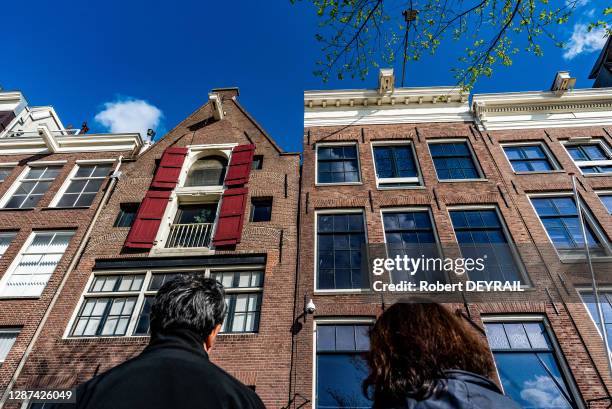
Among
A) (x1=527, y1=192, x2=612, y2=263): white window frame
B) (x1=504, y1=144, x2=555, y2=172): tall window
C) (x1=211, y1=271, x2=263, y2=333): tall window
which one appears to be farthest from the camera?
(x1=504, y1=144, x2=555, y2=172): tall window

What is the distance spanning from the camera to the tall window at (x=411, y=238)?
9742mm

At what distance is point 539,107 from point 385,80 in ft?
22.3

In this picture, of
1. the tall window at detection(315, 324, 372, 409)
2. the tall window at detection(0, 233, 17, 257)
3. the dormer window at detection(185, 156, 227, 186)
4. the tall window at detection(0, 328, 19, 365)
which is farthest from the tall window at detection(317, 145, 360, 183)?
the tall window at detection(0, 233, 17, 257)

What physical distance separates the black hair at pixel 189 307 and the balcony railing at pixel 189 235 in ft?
30.3

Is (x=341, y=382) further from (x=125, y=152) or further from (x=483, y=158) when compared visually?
(x=125, y=152)

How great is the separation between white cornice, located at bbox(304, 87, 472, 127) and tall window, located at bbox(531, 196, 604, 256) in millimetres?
5164

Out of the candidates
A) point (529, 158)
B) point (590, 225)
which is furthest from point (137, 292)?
point (529, 158)

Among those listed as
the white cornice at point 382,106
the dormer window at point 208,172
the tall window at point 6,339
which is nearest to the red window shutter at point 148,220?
the dormer window at point 208,172

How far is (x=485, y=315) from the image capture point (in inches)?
342

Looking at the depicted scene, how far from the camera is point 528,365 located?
26.0ft

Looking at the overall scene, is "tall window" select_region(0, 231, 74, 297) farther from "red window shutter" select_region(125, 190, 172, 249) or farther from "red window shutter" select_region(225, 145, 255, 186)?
"red window shutter" select_region(225, 145, 255, 186)

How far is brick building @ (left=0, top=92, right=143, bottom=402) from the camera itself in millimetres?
9828

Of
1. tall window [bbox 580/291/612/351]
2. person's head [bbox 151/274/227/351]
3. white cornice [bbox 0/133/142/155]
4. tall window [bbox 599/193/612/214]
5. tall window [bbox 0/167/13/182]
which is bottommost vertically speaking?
person's head [bbox 151/274/227/351]

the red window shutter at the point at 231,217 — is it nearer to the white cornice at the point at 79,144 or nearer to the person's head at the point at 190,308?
the white cornice at the point at 79,144
